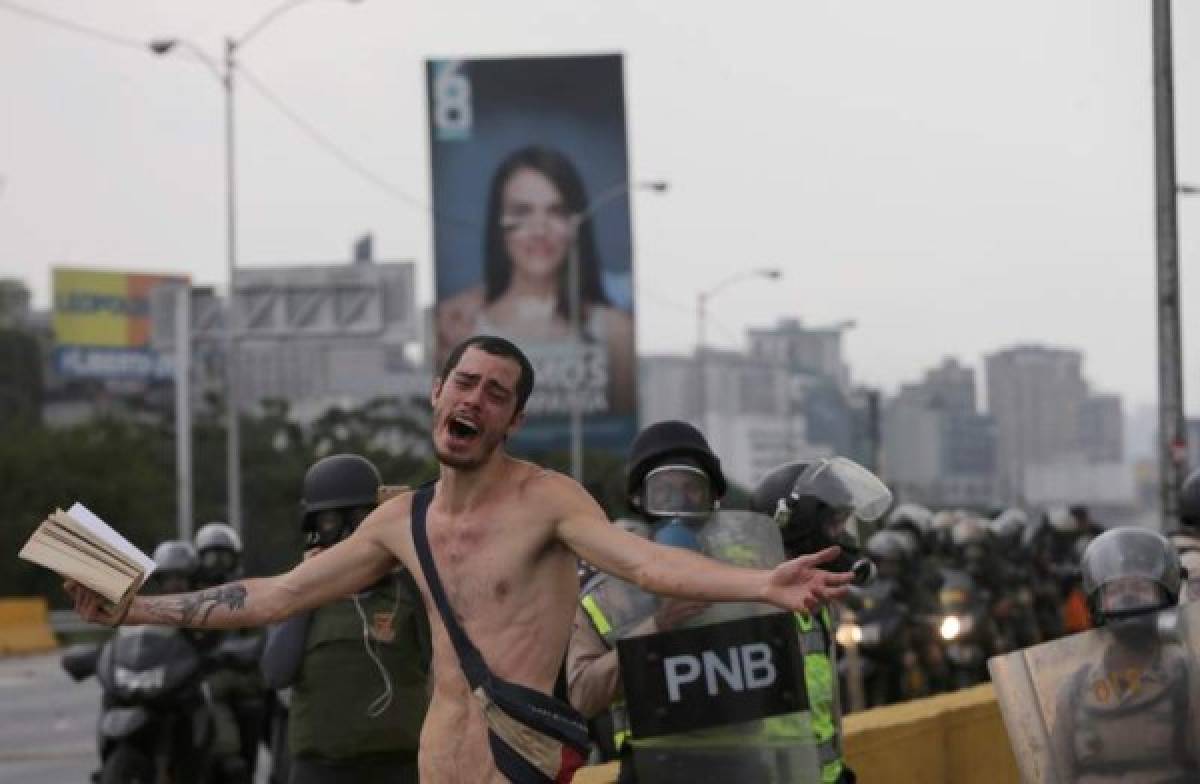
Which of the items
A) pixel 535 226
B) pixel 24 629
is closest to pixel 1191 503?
pixel 24 629

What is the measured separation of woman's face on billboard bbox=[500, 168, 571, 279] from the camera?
82.4 metres

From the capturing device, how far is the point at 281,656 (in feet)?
28.5

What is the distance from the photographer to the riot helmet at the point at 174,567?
1266cm

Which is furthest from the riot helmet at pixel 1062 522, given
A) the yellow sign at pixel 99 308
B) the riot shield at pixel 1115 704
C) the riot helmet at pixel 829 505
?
the yellow sign at pixel 99 308

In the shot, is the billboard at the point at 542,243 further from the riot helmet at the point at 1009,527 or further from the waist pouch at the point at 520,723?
the waist pouch at the point at 520,723

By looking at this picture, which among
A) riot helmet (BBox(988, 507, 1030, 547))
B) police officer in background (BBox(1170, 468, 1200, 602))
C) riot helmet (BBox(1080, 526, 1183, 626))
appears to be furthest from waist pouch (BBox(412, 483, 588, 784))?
riot helmet (BBox(988, 507, 1030, 547))

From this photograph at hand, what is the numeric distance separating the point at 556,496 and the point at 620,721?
3.26ft

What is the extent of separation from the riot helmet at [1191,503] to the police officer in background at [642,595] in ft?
13.4

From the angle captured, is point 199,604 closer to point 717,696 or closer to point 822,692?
point 717,696

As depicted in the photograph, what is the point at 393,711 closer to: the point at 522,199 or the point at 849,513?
the point at 849,513

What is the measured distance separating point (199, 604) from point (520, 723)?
872mm

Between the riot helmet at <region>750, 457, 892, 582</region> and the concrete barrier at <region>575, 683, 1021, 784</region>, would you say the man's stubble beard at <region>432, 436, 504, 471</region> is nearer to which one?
the riot helmet at <region>750, 457, 892, 582</region>

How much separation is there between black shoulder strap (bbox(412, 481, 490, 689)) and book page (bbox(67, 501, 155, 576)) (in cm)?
54

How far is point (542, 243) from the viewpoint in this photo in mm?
82375
